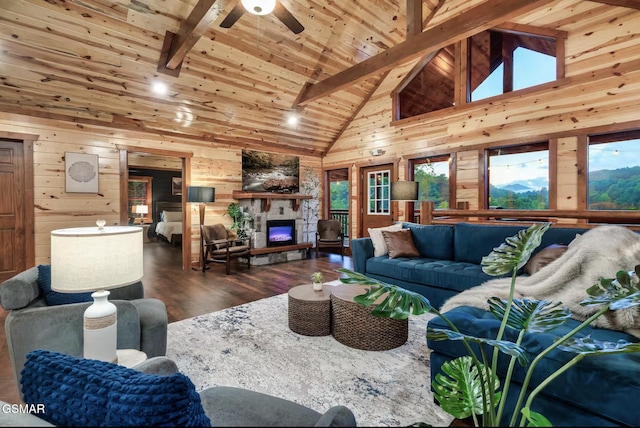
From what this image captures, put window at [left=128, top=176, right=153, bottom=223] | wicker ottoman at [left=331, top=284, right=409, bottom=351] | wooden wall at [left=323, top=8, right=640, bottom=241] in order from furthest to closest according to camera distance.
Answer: window at [left=128, top=176, right=153, bottom=223] → wooden wall at [left=323, top=8, right=640, bottom=241] → wicker ottoman at [left=331, top=284, right=409, bottom=351]

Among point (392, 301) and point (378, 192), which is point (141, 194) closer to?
point (378, 192)

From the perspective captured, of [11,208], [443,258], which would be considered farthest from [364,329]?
[11,208]

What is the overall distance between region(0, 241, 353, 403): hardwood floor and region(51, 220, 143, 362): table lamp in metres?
1.19

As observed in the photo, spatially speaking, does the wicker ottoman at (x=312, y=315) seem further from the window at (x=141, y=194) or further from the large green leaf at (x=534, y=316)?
the window at (x=141, y=194)

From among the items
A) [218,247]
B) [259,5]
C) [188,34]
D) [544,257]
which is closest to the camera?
[544,257]

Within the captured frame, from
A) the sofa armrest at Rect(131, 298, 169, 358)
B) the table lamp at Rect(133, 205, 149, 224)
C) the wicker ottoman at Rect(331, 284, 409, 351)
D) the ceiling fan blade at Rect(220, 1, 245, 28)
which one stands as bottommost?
the wicker ottoman at Rect(331, 284, 409, 351)

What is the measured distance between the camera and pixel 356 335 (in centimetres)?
240

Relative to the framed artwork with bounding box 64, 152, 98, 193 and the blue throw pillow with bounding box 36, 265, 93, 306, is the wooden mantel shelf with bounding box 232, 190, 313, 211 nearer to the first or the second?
the framed artwork with bounding box 64, 152, 98, 193

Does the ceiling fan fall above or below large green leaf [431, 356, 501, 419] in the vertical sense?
above

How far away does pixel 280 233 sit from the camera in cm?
655

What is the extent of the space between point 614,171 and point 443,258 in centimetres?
257

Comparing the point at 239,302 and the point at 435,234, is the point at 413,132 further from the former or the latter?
the point at 239,302

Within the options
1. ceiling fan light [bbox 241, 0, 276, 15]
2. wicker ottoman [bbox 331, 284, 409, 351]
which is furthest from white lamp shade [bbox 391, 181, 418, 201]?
ceiling fan light [bbox 241, 0, 276, 15]

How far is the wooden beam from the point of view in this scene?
3682 millimetres
